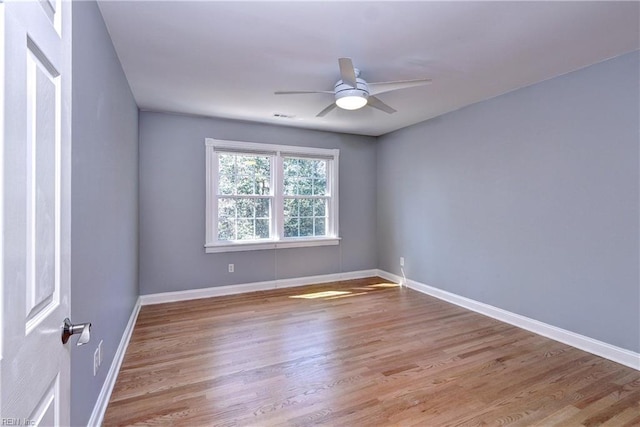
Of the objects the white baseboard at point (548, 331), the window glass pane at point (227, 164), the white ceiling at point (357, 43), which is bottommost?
the white baseboard at point (548, 331)

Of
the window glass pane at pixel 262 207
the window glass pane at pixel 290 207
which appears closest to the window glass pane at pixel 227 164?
the window glass pane at pixel 262 207

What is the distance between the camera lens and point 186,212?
4172 mm

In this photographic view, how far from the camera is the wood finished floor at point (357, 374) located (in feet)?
6.23

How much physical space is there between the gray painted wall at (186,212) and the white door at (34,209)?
3400mm

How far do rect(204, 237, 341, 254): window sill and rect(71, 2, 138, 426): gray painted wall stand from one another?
1.57m

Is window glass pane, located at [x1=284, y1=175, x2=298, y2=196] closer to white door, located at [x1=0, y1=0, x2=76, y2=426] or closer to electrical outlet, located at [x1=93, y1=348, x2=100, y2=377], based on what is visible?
electrical outlet, located at [x1=93, y1=348, x2=100, y2=377]

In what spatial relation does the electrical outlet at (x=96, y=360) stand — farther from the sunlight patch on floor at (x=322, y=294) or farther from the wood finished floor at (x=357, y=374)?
the sunlight patch on floor at (x=322, y=294)

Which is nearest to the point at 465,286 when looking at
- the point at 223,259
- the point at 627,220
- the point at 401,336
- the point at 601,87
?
the point at 401,336

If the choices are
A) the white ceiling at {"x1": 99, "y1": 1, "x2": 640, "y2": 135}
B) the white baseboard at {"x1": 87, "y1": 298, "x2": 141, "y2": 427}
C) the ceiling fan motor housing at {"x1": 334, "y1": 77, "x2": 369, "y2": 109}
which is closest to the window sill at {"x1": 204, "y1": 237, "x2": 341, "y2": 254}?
the white baseboard at {"x1": 87, "y1": 298, "x2": 141, "y2": 427}

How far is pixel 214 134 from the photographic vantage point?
4293 millimetres

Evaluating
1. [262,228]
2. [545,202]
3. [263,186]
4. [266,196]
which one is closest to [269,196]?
[266,196]

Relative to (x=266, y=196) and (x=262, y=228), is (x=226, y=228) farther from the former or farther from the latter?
(x=266, y=196)

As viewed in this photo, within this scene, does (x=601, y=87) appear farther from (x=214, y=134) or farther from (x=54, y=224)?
(x=214, y=134)

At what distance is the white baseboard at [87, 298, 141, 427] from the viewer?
1.74 m
